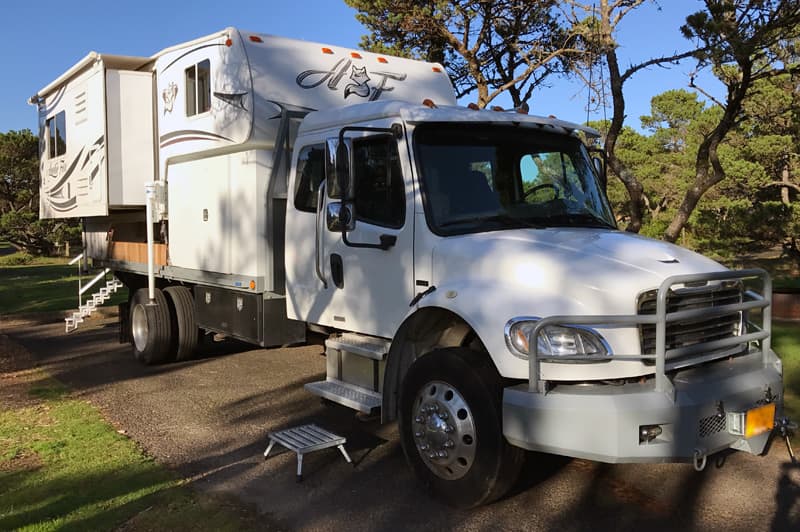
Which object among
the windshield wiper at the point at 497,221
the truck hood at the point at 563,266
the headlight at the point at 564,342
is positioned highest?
the windshield wiper at the point at 497,221

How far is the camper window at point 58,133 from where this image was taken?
1083 cm

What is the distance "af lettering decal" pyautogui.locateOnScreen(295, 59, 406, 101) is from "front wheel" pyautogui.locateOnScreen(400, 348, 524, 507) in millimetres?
3770

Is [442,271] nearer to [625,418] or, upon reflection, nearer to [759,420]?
[625,418]

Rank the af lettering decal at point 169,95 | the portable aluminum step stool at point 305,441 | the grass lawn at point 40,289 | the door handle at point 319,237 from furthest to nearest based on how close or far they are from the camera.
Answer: the grass lawn at point 40,289
the af lettering decal at point 169,95
the door handle at point 319,237
the portable aluminum step stool at point 305,441

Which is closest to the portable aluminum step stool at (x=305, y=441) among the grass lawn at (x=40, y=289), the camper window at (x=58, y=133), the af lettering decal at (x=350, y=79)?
the af lettering decal at (x=350, y=79)

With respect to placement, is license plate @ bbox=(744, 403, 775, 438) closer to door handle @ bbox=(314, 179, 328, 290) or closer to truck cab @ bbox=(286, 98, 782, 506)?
truck cab @ bbox=(286, 98, 782, 506)

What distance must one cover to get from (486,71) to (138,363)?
32.6 ft

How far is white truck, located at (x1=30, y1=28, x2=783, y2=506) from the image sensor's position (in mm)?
4012

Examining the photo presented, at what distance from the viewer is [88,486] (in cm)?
498

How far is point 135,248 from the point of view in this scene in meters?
9.57

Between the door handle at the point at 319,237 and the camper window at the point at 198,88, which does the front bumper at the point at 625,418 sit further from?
the camper window at the point at 198,88

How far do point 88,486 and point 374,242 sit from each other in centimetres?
267

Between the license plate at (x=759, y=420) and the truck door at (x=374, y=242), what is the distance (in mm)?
2301

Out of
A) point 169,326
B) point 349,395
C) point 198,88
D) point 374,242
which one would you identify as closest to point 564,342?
point 374,242
